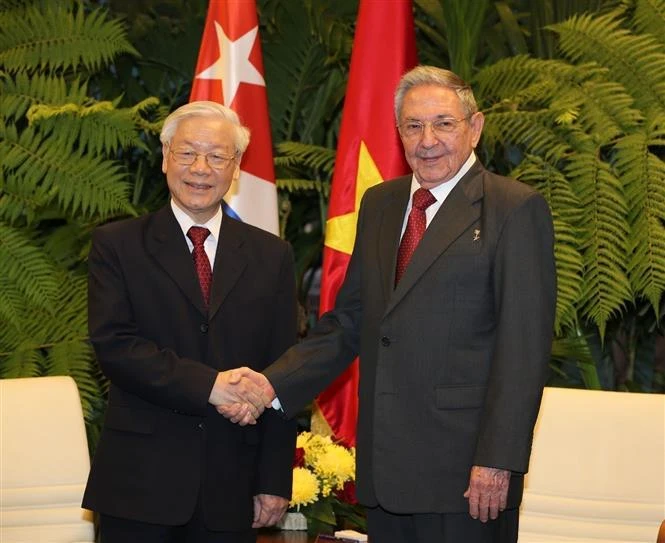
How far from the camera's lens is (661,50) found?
4.40 meters

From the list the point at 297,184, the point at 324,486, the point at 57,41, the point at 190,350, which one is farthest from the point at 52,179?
the point at 190,350

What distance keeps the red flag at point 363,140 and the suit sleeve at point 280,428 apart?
1.41 meters

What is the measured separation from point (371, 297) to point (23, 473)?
4.10ft

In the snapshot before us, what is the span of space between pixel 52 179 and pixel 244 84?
88 centimetres

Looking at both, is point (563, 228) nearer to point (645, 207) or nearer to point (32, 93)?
point (645, 207)

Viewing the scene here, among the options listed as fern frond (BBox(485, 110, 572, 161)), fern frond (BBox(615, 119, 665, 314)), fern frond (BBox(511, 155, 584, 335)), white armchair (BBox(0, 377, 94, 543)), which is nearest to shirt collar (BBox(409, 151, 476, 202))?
white armchair (BBox(0, 377, 94, 543))

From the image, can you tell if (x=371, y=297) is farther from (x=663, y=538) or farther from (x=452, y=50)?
(x=452, y=50)

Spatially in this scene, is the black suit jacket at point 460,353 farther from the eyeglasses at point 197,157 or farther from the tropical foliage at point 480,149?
the tropical foliage at point 480,149

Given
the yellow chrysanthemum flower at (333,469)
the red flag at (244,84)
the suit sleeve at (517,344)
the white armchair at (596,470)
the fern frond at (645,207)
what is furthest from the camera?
the red flag at (244,84)

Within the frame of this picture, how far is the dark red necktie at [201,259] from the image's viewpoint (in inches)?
109

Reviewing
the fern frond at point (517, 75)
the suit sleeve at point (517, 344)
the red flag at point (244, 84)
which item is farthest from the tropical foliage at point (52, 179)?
the suit sleeve at point (517, 344)

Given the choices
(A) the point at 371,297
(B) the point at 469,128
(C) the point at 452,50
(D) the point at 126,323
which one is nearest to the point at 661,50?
(C) the point at 452,50

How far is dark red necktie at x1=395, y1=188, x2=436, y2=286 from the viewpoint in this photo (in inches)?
105

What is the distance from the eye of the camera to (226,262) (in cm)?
279
